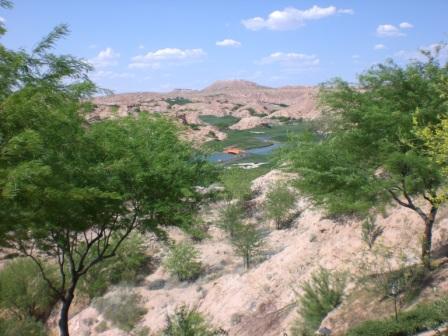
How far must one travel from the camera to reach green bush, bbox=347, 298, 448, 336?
29.7 ft

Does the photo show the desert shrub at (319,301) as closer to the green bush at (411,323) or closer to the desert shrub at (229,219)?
the green bush at (411,323)

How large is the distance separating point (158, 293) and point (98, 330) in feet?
11.8

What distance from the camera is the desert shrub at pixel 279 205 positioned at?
101 feet

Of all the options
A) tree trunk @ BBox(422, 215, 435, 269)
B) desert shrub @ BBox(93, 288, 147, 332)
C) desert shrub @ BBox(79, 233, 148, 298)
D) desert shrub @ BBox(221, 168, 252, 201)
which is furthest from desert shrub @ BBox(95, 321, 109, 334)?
tree trunk @ BBox(422, 215, 435, 269)

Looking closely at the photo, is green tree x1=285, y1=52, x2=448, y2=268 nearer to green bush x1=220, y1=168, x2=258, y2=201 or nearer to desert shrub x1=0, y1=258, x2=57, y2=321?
desert shrub x1=0, y1=258, x2=57, y2=321

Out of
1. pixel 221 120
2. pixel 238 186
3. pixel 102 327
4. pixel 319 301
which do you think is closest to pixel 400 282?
pixel 319 301

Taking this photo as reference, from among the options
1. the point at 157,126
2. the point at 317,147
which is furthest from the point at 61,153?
the point at 317,147

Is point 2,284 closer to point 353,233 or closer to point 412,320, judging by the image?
point 353,233

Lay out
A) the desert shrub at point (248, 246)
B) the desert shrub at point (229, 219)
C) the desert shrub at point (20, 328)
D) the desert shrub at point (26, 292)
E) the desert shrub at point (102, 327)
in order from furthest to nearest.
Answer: the desert shrub at point (229, 219)
the desert shrub at point (248, 246)
the desert shrub at point (26, 292)
the desert shrub at point (102, 327)
the desert shrub at point (20, 328)

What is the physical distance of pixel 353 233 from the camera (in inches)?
788

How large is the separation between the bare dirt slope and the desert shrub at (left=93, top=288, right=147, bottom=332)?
373mm

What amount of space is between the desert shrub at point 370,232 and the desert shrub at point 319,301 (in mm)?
4361

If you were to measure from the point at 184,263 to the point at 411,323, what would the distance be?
16916 millimetres

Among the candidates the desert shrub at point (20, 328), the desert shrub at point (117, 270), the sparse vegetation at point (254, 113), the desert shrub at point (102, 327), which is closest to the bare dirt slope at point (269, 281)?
the desert shrub at point (102, 327)
